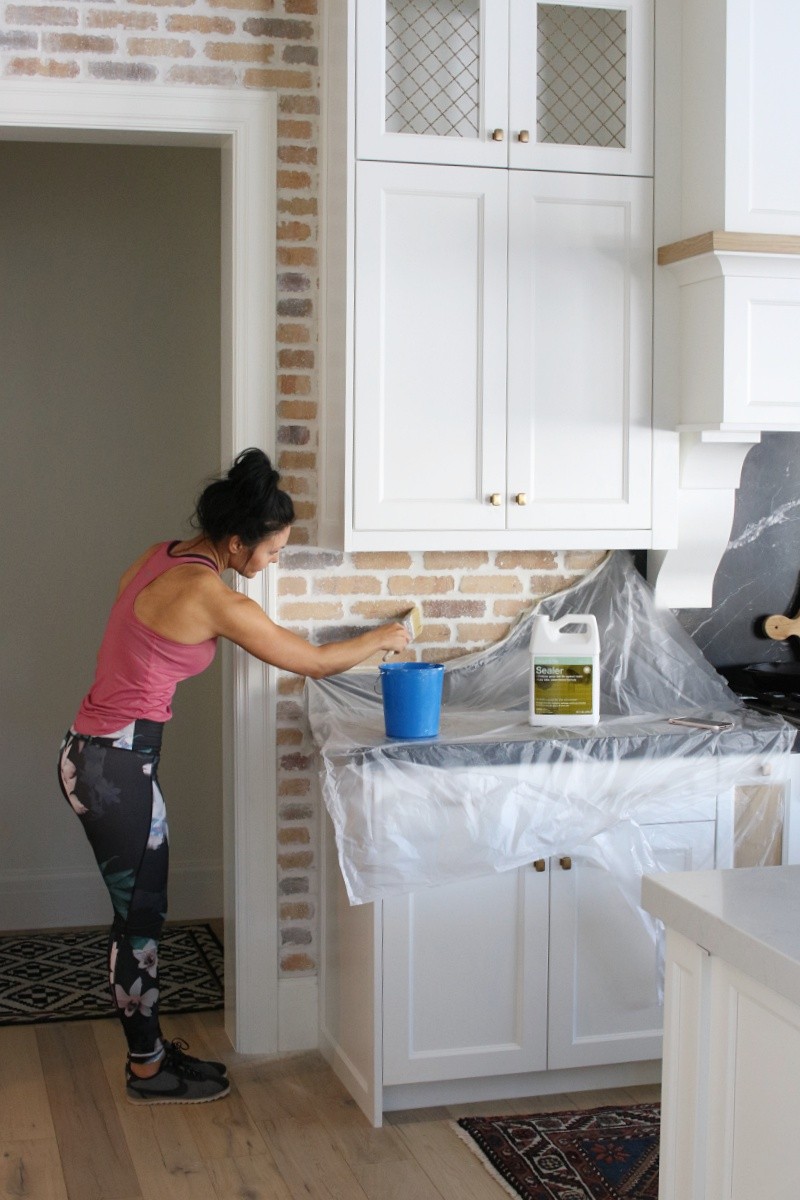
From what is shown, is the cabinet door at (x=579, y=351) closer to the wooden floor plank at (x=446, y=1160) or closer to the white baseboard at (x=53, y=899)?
the wooden floor plank at (x=446, y=1160)

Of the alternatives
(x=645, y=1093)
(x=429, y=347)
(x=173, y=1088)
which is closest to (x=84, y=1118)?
(x=173, y=1088)

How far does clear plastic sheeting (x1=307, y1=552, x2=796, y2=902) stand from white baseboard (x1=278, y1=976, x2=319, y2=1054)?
24.7 inches

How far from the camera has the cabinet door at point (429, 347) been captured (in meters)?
2.89

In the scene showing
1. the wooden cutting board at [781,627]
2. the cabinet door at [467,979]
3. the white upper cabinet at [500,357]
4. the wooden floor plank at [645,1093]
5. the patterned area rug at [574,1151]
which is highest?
the white upper cabinet at [500,357]

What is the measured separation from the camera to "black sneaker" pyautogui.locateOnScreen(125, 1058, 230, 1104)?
9.65 ft

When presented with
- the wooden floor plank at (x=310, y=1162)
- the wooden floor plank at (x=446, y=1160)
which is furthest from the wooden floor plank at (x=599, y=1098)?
the wooden floor plank at (x=310, y=1162)

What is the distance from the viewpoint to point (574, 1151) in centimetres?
269

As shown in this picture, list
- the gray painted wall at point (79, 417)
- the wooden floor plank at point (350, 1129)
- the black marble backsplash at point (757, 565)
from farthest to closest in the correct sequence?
the gray painted wall at point (79, 417)
the black marble backsplash at point (757, 565)
the wooden floor plank at point (350, 1129)

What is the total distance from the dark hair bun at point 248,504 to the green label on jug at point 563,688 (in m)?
0.67

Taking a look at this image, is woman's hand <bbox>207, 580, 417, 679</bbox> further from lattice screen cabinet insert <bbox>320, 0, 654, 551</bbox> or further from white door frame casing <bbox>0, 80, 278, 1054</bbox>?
white door frame casing <bbox>0, 80, 278, 1054</bbox>

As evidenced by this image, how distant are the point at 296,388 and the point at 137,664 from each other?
30.6 inches

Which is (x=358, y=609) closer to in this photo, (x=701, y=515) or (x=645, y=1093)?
(x=701, y=515)

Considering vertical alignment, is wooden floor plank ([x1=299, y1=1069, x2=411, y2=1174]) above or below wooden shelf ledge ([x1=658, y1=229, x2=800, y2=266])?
below

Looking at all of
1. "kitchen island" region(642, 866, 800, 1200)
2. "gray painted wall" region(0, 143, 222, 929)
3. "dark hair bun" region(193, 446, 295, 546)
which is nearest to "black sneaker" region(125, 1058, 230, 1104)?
"dark hair bun" region(193, 446, 295, 546)
